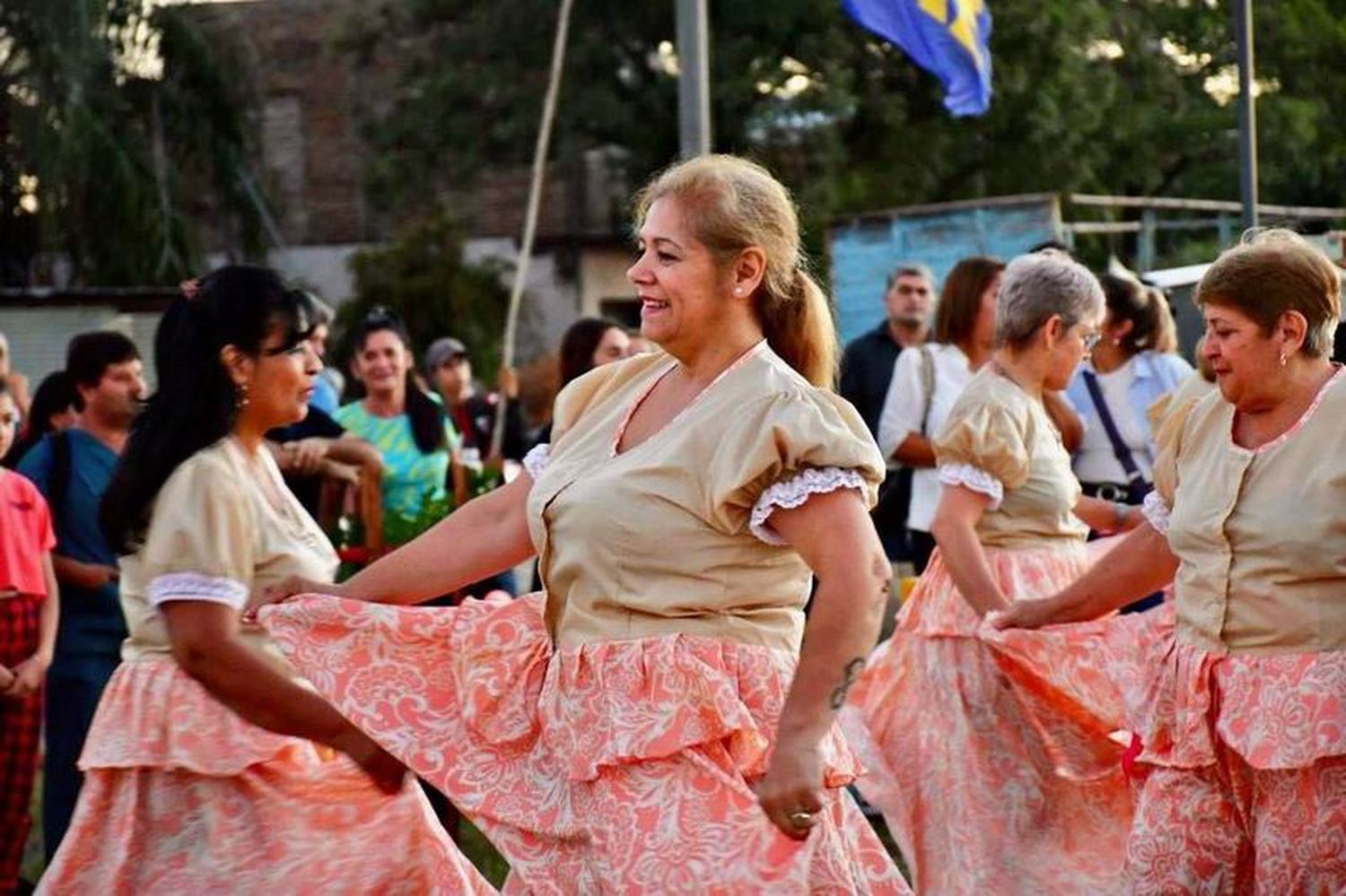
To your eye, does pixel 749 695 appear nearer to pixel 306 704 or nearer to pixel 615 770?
pixel 615 770

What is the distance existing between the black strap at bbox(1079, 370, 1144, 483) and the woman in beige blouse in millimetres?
3610

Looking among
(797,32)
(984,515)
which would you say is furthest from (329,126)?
(984,515)

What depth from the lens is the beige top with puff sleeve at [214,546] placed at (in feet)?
16.4

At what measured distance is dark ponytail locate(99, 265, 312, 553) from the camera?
5121 mm

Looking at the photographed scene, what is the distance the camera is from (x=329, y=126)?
44281mm

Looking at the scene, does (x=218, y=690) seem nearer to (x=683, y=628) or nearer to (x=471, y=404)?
(x=683, y=628)

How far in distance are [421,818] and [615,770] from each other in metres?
0.90

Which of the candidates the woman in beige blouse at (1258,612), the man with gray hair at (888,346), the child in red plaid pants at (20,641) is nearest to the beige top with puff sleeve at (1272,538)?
the woman in beige blouse at (1258,612)

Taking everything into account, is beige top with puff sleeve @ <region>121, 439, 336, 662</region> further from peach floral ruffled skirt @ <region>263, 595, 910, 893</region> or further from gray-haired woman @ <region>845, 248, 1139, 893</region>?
gray-haired woman @ <region>845, 248, 1139, 893</region>

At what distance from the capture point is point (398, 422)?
947 cm

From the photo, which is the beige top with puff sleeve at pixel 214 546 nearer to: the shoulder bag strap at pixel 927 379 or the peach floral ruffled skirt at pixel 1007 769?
the peach floral ruffled skirt at pixel 1007 769

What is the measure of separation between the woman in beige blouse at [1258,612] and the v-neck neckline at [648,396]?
1338 mm

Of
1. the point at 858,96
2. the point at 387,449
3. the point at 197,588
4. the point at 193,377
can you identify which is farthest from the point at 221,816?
the point at 858,96

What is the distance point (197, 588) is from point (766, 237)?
137 centimetres
